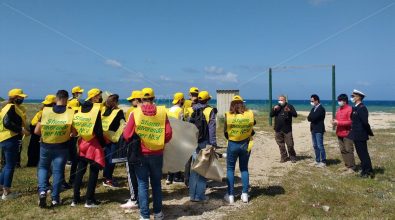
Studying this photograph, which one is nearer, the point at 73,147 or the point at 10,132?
the point at 10,132

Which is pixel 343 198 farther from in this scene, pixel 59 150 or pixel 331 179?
pixel 59 150

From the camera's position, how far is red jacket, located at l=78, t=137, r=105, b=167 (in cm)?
671

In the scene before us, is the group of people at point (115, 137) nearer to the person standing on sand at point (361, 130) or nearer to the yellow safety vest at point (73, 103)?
the yellow safety vest at point (73, 103)

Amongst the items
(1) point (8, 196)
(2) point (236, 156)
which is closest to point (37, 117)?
(1) point (8, 196)

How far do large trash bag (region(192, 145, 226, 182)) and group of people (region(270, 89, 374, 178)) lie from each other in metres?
4.06

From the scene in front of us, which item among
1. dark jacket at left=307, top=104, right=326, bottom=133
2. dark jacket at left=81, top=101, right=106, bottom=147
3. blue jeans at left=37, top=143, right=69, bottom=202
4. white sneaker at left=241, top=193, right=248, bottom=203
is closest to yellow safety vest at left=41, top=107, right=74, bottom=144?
blue jeans at left=37, top=143, right=69, bottom=202

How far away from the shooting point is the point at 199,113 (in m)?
7.52

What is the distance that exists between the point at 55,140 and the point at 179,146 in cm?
224

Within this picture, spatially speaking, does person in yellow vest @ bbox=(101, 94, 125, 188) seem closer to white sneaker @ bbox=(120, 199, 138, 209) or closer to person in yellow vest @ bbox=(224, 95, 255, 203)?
white sneaker @ bbox=(120, 199, 138, 209)

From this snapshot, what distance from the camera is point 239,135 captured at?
7027 millimetres

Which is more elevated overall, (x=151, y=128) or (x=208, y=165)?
(x=151, y=128)

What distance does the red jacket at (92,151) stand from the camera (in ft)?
22.0

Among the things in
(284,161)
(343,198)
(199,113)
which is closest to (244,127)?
(199,113)

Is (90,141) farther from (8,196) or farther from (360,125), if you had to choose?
(360,125)
